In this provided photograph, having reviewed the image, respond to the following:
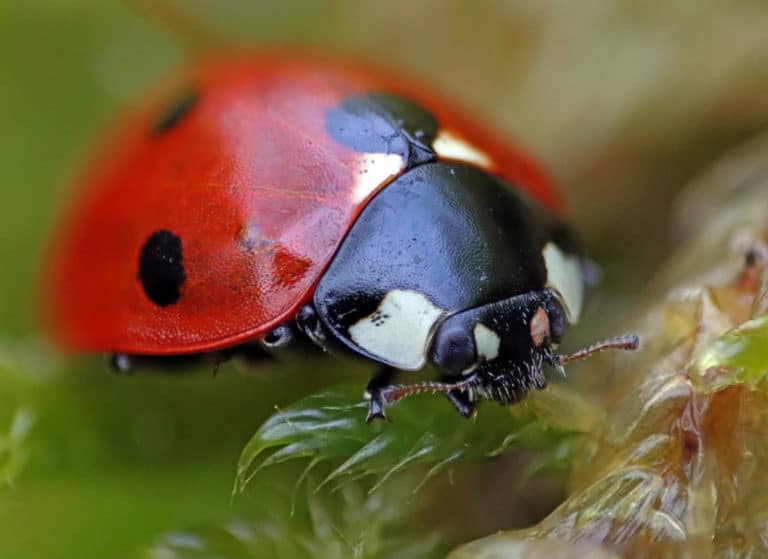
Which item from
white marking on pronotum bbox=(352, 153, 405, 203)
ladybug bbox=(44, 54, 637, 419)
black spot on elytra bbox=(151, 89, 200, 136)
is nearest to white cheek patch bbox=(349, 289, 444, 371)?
ladybug bbox=(44, 54, 637, 419)

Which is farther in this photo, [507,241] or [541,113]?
[541,113]

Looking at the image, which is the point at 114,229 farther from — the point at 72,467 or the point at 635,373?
the point at 635,373

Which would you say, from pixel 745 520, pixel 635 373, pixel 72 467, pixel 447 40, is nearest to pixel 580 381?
pixel 635 373

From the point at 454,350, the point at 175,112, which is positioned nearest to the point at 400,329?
the point at 454,350

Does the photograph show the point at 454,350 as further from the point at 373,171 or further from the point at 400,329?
the point at 373,171

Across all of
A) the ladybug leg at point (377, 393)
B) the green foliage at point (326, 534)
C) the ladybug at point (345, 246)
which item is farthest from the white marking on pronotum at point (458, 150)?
the green foliage at point (326, 534)

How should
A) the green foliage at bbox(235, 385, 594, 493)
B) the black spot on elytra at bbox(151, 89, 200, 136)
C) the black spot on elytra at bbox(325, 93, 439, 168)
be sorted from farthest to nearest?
the black spot on elytra at bbox(151, 89, 200, 136) → the black spot on elytra at bbox(325, 93, 439, 168) → the green foliage at bbox(235, 385, 594, 493)

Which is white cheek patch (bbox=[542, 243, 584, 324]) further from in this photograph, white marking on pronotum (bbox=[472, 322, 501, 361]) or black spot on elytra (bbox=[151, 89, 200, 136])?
black spot on elytra (bbox=[151, 89, 200, 136])
